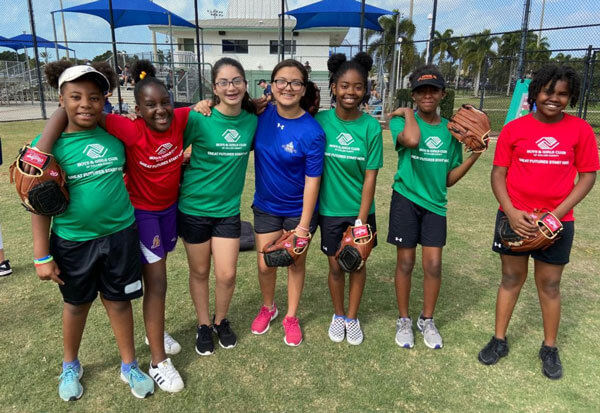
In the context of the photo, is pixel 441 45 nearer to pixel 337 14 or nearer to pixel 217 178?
pixel 337 14

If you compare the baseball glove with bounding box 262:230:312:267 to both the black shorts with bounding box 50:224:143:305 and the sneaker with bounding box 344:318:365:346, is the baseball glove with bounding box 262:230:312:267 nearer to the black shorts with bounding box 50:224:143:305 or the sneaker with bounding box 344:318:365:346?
the sneaker with bounding box 344:318:365:346

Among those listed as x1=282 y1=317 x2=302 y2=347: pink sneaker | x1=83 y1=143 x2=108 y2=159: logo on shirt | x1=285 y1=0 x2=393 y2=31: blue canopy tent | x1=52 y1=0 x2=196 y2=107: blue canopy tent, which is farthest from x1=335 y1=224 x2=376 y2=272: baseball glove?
x1=52 y1=0 x2=196 y2=107: blue canopy tent

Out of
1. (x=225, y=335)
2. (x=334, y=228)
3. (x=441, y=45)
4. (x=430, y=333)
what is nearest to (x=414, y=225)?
(x=334, y=228)

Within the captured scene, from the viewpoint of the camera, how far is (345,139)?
109 inches

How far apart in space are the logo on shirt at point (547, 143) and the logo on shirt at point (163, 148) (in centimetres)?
219

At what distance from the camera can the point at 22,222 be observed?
5418 millimetres

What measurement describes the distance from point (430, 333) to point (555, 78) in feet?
6.08

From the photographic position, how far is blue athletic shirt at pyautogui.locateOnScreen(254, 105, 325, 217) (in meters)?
2.70

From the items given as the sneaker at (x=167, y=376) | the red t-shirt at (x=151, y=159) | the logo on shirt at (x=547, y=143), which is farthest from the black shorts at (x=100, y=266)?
the logo on shirt at (x=547, y=143)

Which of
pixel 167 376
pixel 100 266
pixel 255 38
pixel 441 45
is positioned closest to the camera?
pixel 100 266

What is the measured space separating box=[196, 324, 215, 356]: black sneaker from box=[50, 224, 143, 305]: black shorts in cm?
67

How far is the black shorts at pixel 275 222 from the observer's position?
291 centimetres

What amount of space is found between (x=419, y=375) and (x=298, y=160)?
158 cm

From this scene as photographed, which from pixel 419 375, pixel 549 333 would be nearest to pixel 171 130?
pixel 419 375
